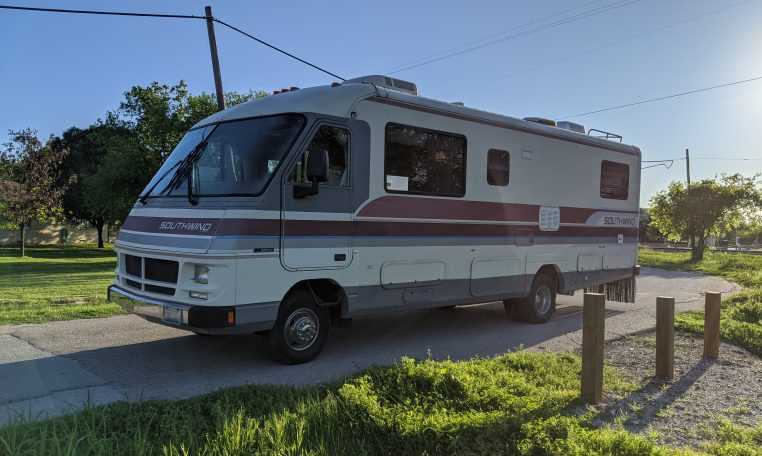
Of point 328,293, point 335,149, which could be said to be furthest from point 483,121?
point 328,293

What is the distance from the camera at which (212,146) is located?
22.3ft

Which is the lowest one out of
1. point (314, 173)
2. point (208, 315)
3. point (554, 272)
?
point (208, 315)

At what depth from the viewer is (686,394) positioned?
552 centimetres

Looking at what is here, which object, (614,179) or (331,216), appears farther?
(614,179)

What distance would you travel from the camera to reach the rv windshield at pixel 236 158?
624 cm

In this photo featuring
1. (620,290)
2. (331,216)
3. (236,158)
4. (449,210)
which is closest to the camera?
(236,158)

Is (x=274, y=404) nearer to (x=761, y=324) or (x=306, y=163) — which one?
(x=306, y=163)

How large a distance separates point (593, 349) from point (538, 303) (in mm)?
4573

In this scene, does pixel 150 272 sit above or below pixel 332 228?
below

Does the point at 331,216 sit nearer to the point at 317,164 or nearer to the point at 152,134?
the point at 317,164

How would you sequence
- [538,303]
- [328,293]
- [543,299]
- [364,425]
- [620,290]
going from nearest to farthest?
[364,425] → [328,293] → [538,303] → [543,299] → [620,290]

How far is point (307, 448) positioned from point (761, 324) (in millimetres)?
7878

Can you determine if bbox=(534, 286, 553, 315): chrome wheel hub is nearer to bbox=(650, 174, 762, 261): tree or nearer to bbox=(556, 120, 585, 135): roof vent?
bbox=(556, 120, 585, 135): roof vent

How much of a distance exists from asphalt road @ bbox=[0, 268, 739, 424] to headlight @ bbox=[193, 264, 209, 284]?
1.00m
